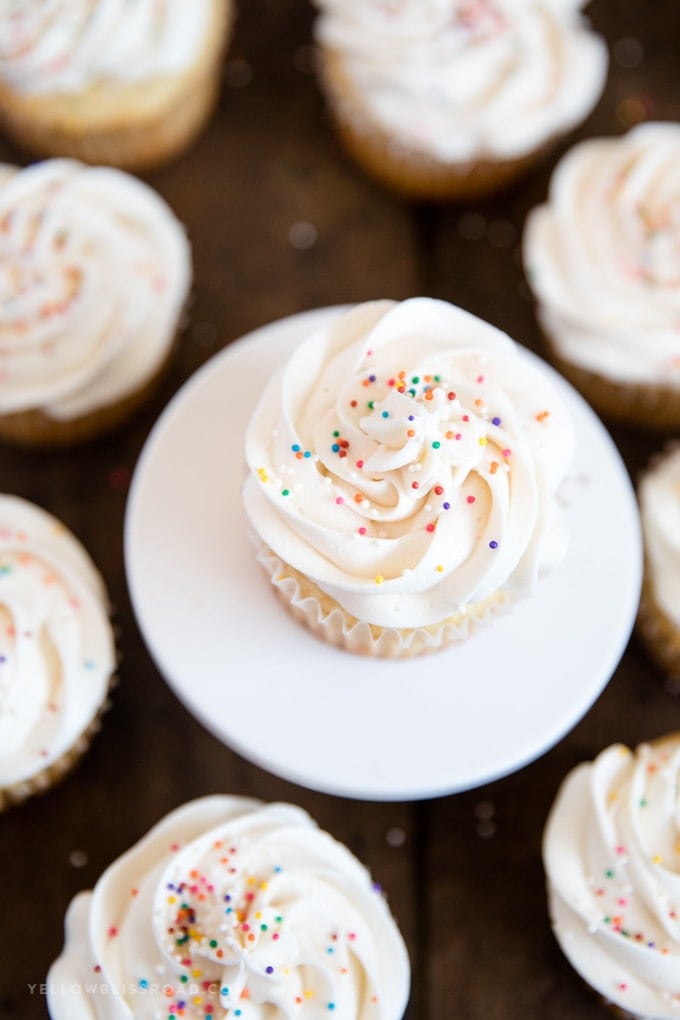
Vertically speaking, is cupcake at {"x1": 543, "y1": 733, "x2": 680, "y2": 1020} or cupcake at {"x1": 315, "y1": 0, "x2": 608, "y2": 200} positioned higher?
cupcake at {"x1": 315, "y1": 0, "x2": 608, "y2": 200}

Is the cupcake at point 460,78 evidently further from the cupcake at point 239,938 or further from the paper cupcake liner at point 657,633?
the cupcake at point 239,938

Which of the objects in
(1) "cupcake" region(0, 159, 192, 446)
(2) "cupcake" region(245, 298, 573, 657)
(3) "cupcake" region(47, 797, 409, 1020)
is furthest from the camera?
(1) "cupcake" region(0, 159, 192, 446)

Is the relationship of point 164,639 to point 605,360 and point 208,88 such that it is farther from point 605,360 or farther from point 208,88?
point 208,88

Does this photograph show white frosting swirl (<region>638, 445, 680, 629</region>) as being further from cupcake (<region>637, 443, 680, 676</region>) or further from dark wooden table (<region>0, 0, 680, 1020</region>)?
dark wooden table (<region>0, 0, 680, 1020</region>)

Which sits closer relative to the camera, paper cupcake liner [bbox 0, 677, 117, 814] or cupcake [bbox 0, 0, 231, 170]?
paper cupcake liner [bbox 0, 677, 117, 814]

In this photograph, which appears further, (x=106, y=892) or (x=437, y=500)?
(x=106, y=892)

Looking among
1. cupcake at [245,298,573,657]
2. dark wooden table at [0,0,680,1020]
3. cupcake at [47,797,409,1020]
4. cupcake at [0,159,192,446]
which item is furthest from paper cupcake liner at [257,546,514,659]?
cupcake at [0,159,192,446]

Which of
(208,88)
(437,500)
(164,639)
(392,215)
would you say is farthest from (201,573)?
(208,88)
